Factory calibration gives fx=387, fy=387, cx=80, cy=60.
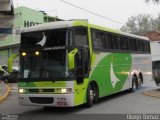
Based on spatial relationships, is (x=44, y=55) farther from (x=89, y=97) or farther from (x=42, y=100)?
(x=89, y=97)

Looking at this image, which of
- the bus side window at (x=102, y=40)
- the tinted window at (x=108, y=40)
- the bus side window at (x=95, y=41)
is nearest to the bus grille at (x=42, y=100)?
the bus side window at (x=95, y=41)

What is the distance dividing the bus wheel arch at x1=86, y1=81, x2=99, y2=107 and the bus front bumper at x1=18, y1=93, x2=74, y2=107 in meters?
1.48

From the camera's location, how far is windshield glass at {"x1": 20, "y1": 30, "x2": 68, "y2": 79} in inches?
536

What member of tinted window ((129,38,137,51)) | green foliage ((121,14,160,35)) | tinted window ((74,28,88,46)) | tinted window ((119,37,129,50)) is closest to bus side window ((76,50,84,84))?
tinted window ((74,28,88,46))

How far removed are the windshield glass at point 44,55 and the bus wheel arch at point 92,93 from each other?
6.02ft

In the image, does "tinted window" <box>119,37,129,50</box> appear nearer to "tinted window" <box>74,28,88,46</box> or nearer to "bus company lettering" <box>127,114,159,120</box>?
"tinted window" <box>74,28,88,46</box>

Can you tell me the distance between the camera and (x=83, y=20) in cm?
→ 1523

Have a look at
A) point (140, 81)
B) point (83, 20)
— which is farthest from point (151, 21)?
point (83, 20)

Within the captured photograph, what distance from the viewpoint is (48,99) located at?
44.7ft

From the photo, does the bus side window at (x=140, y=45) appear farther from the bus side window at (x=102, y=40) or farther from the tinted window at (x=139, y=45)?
the bus side window at (x=102, y=40)

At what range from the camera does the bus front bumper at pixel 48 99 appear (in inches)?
527

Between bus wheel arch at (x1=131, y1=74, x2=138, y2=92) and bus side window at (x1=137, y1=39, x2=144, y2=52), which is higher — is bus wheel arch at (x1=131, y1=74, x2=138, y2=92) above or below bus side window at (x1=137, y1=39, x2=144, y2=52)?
below

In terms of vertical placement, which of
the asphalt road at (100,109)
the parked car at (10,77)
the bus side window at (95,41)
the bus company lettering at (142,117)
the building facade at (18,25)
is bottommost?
the bus company lettering at (142,117)

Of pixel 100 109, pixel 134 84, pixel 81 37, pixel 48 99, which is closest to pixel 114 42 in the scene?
pixel 81 37
